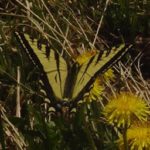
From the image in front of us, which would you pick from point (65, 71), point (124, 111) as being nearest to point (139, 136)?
point (124, 111)

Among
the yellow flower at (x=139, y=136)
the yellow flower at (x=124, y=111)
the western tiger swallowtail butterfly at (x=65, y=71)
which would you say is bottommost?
the yellow flower at (x=139, y=136)

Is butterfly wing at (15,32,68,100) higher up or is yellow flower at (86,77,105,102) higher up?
butterfly wing at (15,32,68,100)

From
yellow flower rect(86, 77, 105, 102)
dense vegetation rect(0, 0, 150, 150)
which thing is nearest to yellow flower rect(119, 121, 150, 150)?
dense vegetation rect(0, 0, 150, 150)

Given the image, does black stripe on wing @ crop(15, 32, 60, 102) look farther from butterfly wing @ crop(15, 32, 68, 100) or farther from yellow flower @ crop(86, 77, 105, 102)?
yellow flower @ crop(86, 77, 105, 102)

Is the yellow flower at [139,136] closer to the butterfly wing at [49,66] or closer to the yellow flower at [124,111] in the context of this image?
the yellow flower at [124,111]

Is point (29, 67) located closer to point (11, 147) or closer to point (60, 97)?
point (11, 147)

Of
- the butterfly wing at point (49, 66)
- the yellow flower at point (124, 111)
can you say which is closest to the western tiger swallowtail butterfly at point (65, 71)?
the butterfly wing at point (49, 66)

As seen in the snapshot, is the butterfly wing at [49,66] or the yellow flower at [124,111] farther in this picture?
the butterfly wing at [49,66]

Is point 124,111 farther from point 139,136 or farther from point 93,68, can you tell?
point 93,68
